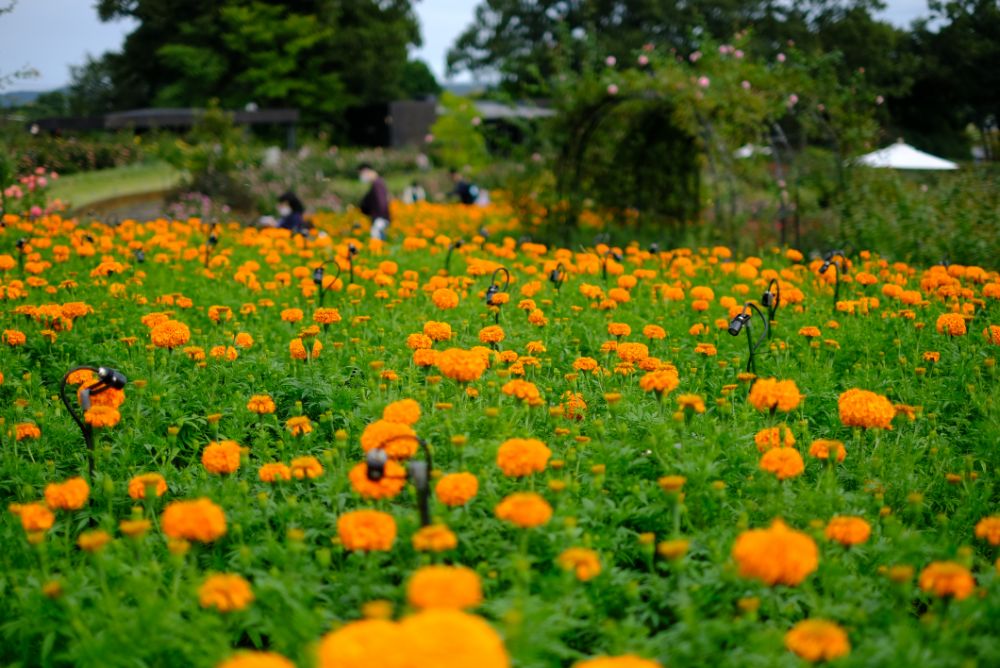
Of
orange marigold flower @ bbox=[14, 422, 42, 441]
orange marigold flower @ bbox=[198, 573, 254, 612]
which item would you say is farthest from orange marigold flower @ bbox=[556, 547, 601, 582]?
orange marigold flower @ bbox=[14, 422, 42, 441]

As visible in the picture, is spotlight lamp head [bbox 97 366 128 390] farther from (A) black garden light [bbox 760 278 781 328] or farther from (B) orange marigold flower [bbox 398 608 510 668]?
(A) black garden light [bbox 760 278 781 328]

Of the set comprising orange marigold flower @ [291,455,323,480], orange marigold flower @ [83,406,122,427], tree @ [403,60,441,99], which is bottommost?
orange marigold flower @ [291,455,323,480]

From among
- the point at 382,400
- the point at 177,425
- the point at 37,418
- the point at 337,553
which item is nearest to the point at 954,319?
the point at 382,400

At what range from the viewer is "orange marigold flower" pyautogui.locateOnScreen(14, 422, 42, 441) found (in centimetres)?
352

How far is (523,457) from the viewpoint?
265 centimetres

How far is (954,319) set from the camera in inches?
180

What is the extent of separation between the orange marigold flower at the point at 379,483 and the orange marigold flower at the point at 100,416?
1257 millimetres

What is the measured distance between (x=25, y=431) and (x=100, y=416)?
47 cm

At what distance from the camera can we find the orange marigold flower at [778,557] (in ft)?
6.67

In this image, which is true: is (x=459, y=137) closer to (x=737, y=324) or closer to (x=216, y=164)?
(x=216, y=164)

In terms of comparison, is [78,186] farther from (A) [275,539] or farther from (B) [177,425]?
(A) [275,539]

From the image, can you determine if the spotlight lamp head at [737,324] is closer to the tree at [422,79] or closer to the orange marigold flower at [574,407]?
the orange marigold flower at [574,407]

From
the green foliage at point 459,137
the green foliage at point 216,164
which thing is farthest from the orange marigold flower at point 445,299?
the green foliage at point 459,137

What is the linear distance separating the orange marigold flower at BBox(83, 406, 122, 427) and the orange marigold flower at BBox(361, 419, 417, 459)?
1.19 meters
